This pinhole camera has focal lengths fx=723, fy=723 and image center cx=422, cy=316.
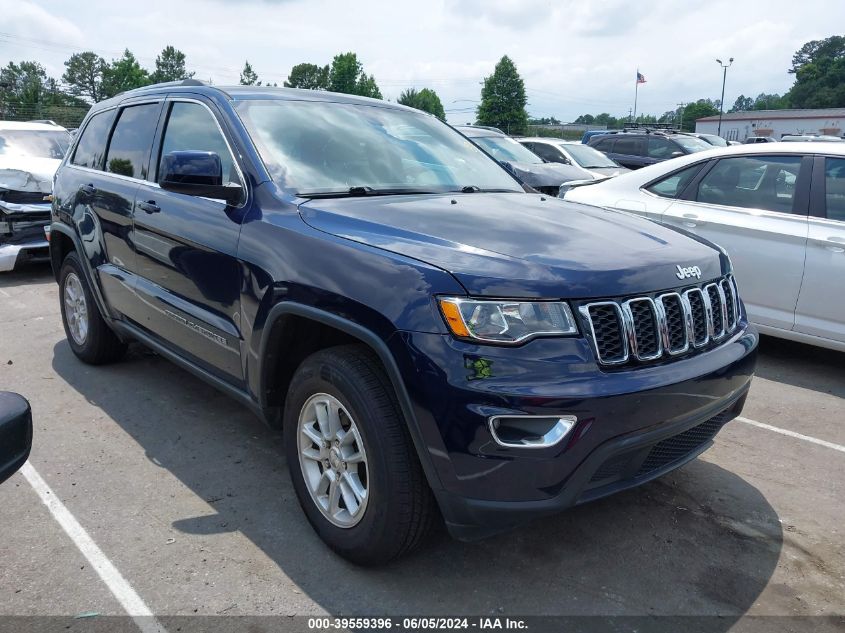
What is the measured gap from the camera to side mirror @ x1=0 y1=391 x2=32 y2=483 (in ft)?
5.92

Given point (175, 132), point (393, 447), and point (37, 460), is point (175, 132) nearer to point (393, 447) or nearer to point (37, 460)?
point (37, 460)

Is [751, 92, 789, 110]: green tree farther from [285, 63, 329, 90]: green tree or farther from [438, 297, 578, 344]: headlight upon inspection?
[438, 297, 578, 344]: headlight

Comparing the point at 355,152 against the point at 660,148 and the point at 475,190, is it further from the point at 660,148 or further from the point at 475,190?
the point at 660,148

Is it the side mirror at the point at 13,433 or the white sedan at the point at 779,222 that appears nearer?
the side mirror at the point at 13,433

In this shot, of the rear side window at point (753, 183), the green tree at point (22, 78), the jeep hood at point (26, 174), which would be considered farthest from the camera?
the green tree at point (22, 78)

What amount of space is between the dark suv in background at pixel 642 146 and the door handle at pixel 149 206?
14.1 meters

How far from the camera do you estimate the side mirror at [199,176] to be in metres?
3.17

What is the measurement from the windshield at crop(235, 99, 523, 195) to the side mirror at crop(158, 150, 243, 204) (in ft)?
0.71

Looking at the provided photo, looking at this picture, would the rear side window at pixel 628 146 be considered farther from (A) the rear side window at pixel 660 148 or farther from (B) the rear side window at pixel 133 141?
(B) the rear side window at pixel 133 141

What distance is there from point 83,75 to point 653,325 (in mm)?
126174

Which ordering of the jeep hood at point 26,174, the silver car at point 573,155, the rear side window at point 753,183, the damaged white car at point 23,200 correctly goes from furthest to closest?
the silver car at point 573,155, the jeep hood at point 26,174, the damaged white car at point 23,200, the rear side window at point 753,183

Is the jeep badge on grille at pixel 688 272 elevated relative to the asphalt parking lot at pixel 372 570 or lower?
elevated

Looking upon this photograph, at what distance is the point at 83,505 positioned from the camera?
3.32m

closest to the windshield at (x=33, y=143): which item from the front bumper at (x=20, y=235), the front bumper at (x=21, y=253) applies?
the front bumper at (x=20, y=235)
